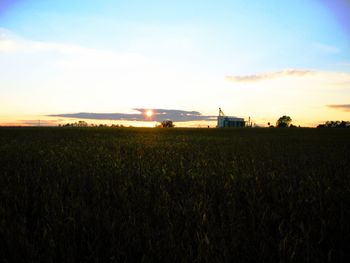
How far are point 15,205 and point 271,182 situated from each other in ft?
10.8

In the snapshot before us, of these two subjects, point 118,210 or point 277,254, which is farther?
point 118,210

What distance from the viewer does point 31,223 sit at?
319cm

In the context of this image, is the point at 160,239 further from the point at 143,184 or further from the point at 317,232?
the point at 143,184

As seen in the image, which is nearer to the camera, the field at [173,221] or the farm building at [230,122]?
the field at [173,221]

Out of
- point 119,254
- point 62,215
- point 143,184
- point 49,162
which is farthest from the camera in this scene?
point 49,162

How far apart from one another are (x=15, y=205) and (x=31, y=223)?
1.56 ft

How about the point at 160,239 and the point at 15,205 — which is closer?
the point at 160,239

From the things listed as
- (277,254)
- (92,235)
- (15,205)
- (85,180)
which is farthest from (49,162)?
(277,254)

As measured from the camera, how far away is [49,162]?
708 centimetres

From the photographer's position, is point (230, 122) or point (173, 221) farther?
point (230, 122)

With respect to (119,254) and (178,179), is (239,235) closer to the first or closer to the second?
(119,254)

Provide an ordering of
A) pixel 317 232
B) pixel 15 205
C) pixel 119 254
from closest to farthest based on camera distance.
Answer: pixel 119 254, pixel 317 232, pixel 15 205

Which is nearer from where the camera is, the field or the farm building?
the field

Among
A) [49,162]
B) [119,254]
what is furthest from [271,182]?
[49,162]
